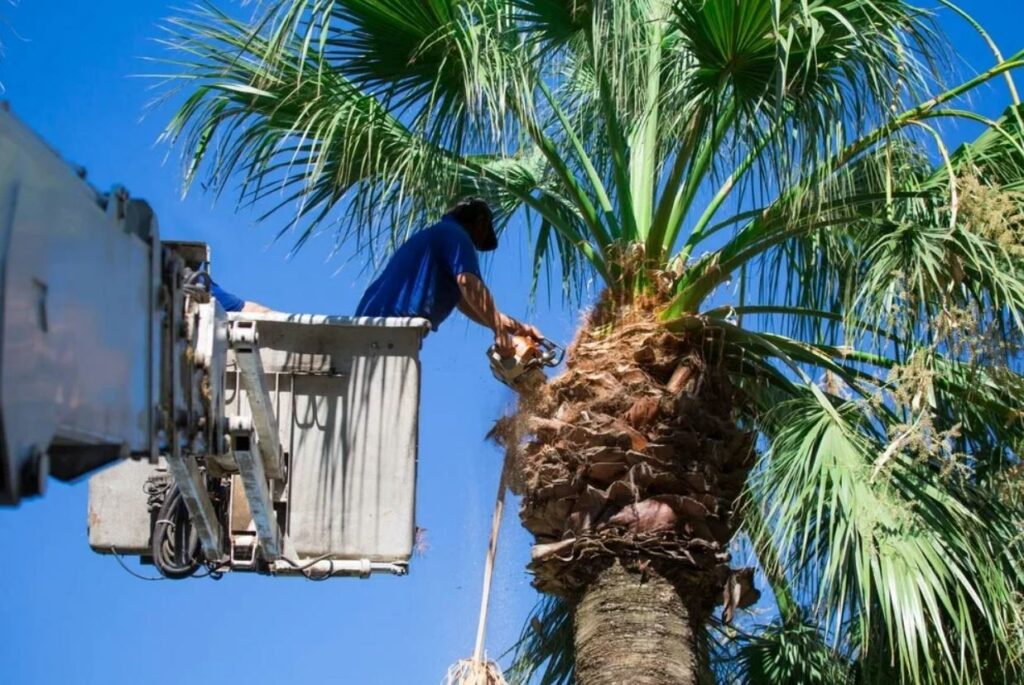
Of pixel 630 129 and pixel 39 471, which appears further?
pixel 630 129

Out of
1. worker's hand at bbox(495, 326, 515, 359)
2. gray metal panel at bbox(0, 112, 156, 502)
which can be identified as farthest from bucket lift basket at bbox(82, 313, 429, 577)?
gray metal panel at bbox(0, 112, 156, 502)

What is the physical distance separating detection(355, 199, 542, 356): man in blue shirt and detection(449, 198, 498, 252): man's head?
0.35m

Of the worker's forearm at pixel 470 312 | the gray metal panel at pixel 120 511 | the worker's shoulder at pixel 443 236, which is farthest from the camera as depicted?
the worker's shoulder at pixel 443 236

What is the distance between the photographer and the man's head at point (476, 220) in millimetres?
8406

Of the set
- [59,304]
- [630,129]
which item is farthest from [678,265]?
[59,304]

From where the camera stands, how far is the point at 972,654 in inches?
292

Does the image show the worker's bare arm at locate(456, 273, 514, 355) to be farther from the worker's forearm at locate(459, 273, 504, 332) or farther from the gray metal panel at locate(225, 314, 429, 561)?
the gray metal panel at locate(225, 314, 429, 561)

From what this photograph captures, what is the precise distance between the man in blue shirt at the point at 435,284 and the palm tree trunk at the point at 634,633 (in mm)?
1359

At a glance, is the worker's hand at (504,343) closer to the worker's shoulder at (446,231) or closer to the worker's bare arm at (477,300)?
the worker's bare arm at (477,300)

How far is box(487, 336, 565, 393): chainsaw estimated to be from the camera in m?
8.20

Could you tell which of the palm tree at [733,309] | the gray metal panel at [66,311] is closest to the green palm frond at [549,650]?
the palm tree at [733,309]

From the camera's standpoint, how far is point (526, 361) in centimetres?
820

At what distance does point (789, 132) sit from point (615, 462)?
5.91 feet

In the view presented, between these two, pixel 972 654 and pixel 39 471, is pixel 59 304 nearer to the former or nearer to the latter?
pixel 39 471
